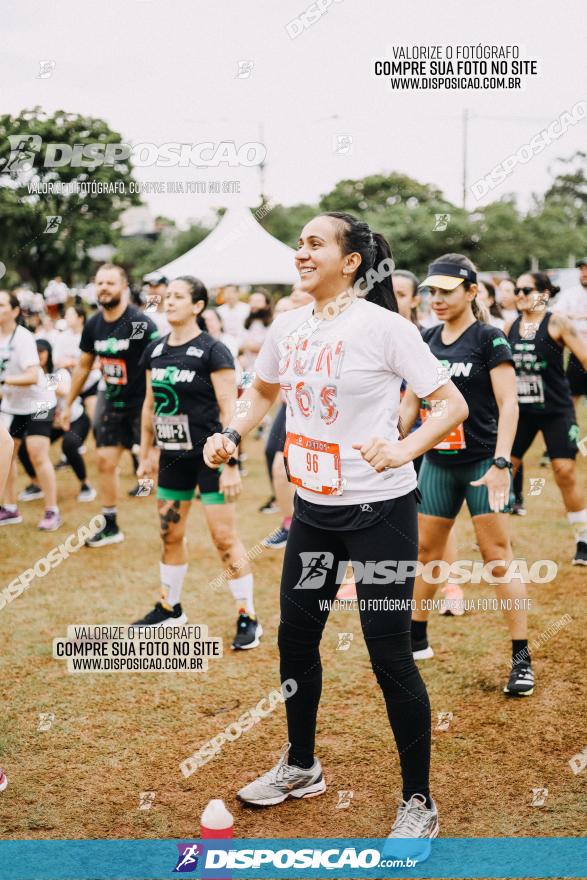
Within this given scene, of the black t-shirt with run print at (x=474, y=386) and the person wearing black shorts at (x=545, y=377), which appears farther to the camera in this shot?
the person wearing black shorts at (x=545, y=377)

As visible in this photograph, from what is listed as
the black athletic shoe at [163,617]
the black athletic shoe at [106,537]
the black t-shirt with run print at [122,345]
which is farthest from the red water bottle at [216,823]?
the black athletic shoe at [106,537]

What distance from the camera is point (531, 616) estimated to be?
5535 mm

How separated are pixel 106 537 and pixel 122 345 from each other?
191 cm

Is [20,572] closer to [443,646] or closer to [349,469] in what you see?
[443,646]

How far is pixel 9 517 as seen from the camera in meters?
8.48

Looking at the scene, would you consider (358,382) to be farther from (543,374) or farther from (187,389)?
(543,374)

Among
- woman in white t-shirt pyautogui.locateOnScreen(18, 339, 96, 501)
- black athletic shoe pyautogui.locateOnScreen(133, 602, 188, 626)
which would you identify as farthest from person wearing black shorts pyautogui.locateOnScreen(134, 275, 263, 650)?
woman in white t-shirt pyautogui.locateOnScreen(18, 339, 96, 501)

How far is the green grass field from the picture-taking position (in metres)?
3.33

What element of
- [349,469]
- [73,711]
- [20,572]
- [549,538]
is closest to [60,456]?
[20,572]

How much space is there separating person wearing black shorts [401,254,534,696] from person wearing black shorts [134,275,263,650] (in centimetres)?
130

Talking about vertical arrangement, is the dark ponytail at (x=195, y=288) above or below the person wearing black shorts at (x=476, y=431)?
above

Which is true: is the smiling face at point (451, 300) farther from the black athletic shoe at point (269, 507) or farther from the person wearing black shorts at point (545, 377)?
the black athletic shoe at point (269, 507)

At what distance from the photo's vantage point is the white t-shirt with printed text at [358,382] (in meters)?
2.94

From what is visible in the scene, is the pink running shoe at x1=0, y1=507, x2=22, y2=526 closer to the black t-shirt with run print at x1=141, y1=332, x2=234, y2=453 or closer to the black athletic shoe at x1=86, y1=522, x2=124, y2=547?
the black athletic shoe at x1=86, y1=522, x2=124, y2=547
